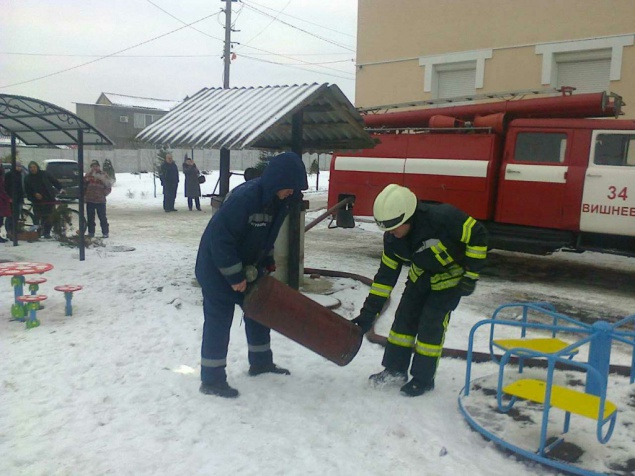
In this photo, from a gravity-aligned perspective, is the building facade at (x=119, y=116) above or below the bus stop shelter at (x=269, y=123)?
above

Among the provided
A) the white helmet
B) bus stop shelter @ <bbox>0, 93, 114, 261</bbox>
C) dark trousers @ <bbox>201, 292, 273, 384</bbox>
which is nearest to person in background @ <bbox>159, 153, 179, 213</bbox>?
bus stop shelter @ <bbox>0, 93, 114, 261</bbox>

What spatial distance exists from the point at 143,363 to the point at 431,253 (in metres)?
2.50

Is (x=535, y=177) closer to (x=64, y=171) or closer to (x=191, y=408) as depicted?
(x=191, y=408)

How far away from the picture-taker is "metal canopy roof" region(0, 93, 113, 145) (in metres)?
7.55

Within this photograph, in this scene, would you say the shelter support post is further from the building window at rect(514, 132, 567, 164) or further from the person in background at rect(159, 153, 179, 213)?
the person in background at rect(159, 153, 179, 213)

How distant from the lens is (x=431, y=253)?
12.5ft

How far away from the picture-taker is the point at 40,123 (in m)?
8.70

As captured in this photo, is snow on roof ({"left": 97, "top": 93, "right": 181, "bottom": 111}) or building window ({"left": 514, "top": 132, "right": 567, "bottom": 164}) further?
snow on roof ({"left": 97, "top": 93, "right": 181, "bottom": 111})

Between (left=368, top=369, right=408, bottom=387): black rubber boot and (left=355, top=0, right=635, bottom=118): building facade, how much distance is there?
9.05m

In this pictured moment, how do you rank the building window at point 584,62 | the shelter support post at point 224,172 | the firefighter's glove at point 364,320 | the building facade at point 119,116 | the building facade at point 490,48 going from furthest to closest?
the building facade at point 119,116 < the building facade at point 490,48 < the building window at point 584,62 < the shelter support post at point 224,172 < the firefighter's glove at point 364,320

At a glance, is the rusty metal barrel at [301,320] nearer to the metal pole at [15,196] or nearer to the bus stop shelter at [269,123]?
the bus stop shelter at [269,123]

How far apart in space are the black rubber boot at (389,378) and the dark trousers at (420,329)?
3 centimetres

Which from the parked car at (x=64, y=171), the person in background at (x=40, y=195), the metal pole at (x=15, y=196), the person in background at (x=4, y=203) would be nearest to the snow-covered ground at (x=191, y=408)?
the metal pole at (x=15, y=196)

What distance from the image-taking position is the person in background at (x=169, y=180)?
1587 centimetres
